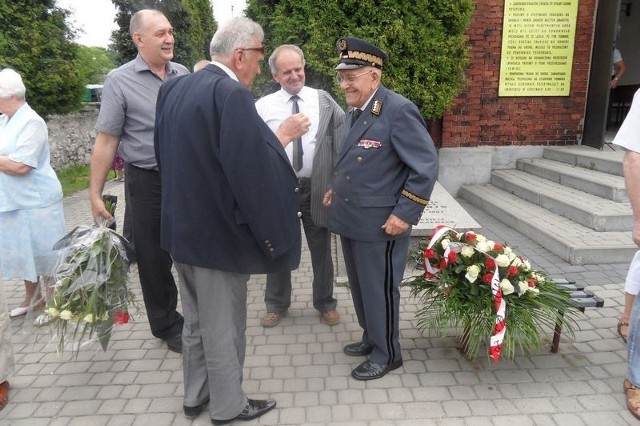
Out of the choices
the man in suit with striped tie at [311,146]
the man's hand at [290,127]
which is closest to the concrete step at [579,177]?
the man in suit with striped tie at [311,146]

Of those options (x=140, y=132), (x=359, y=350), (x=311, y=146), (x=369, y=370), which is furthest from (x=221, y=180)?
(x=359, y=350)

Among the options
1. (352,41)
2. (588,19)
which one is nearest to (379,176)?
(352,41)

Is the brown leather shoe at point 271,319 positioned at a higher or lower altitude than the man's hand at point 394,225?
lower

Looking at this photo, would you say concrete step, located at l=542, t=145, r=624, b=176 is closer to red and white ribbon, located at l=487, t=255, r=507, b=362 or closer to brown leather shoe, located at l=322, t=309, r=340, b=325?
red and white ribbon, located at l=487, t=255, r=507, b=362

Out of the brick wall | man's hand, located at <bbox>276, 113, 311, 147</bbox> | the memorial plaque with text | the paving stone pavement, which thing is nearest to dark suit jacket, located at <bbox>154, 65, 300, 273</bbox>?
man's hand, located at <bbox>276, 113, 311, 147</bbox>

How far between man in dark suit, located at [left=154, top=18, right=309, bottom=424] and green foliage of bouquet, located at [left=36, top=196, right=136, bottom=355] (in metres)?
0.74

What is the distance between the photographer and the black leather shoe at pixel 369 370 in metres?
2.93

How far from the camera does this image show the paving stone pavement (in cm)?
262

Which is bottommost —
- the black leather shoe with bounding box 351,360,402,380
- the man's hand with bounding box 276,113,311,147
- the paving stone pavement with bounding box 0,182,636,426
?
the paving stone pavement with bounding box 0,182,636,426

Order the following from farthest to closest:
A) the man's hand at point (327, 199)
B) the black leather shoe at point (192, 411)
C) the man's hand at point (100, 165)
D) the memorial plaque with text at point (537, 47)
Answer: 1. the memorial plaque with text at point (537, 47)
2. the man's hand at point (327, 199)
3. the man's hand at point (100, 165)
4. the black leather shoe at point (192, 411)

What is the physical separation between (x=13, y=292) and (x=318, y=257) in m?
3.02

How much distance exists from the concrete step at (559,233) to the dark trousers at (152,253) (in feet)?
11.8

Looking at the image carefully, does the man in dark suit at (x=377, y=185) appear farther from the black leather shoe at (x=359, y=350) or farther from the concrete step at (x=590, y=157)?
the concrete step at (x=590, y=157)

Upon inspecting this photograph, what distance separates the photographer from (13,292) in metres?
4.55
